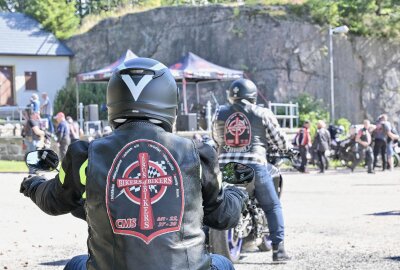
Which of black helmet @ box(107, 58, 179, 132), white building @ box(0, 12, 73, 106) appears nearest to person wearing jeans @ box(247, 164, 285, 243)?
black helmet @ box(107, 58, 179, 132)

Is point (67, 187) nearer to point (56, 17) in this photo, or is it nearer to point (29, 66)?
point (29, 66)

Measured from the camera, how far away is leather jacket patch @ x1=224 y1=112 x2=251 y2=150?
7.74m

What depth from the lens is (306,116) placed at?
3350 cm

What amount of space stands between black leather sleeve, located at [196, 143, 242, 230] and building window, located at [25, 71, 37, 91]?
39.1m

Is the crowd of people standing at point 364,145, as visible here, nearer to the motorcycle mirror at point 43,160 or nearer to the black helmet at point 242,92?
the black helmet at point 242,92

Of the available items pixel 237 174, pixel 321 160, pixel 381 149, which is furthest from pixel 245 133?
pixel 381 149

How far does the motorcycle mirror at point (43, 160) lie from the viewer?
12.7 feet

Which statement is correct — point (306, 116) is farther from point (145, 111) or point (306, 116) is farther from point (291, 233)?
point (145, 111)

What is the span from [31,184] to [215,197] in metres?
0.83

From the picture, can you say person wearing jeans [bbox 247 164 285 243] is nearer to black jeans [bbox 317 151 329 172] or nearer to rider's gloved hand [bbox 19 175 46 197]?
rider's gloved hand [bbox 19 175 46 197]

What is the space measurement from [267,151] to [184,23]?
31340 millimetres

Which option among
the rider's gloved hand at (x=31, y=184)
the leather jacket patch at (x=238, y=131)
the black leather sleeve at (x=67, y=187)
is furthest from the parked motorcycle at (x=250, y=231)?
the black leather sleeve at (x=67, y=187)

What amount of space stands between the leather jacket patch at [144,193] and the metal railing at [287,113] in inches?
1094

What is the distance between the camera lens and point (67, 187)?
348 centimetres
